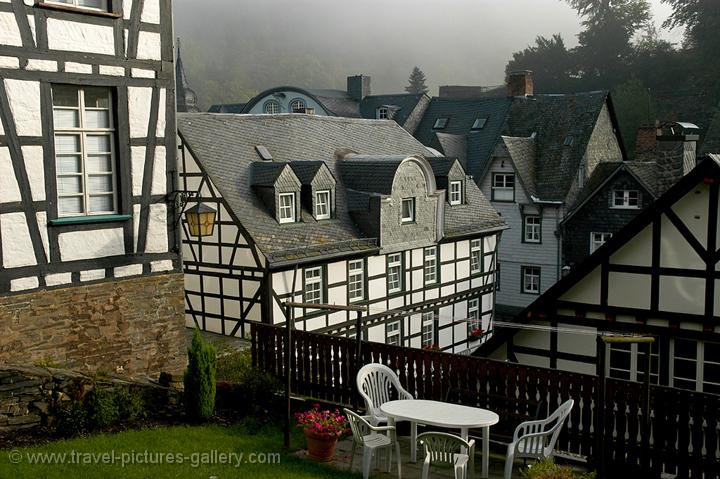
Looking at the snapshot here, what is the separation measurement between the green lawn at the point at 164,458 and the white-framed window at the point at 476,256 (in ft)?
59.7

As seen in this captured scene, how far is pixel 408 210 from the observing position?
25.3m

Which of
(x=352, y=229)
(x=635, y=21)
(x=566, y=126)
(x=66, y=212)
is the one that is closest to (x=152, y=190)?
(x=66, y=212)

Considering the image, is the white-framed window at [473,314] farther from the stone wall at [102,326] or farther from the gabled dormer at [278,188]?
the stone wall at [102,326]

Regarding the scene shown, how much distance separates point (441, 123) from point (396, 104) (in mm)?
4705

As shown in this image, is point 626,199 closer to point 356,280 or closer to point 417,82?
point 356,280

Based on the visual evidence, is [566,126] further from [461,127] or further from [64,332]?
[64,332]

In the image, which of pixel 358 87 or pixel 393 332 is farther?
pixel 358 87

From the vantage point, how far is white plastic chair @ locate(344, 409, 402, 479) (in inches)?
361

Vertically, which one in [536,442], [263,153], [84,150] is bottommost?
[536,442]

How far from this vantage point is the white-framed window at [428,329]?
25.7 metres

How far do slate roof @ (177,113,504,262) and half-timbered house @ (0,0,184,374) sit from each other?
7.63 m

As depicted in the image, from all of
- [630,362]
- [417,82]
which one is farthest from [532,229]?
[417,82]

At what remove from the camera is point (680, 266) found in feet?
44.4

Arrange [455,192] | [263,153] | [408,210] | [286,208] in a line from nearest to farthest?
[286,208]
[263,153]
[408,210]
[455,192]
